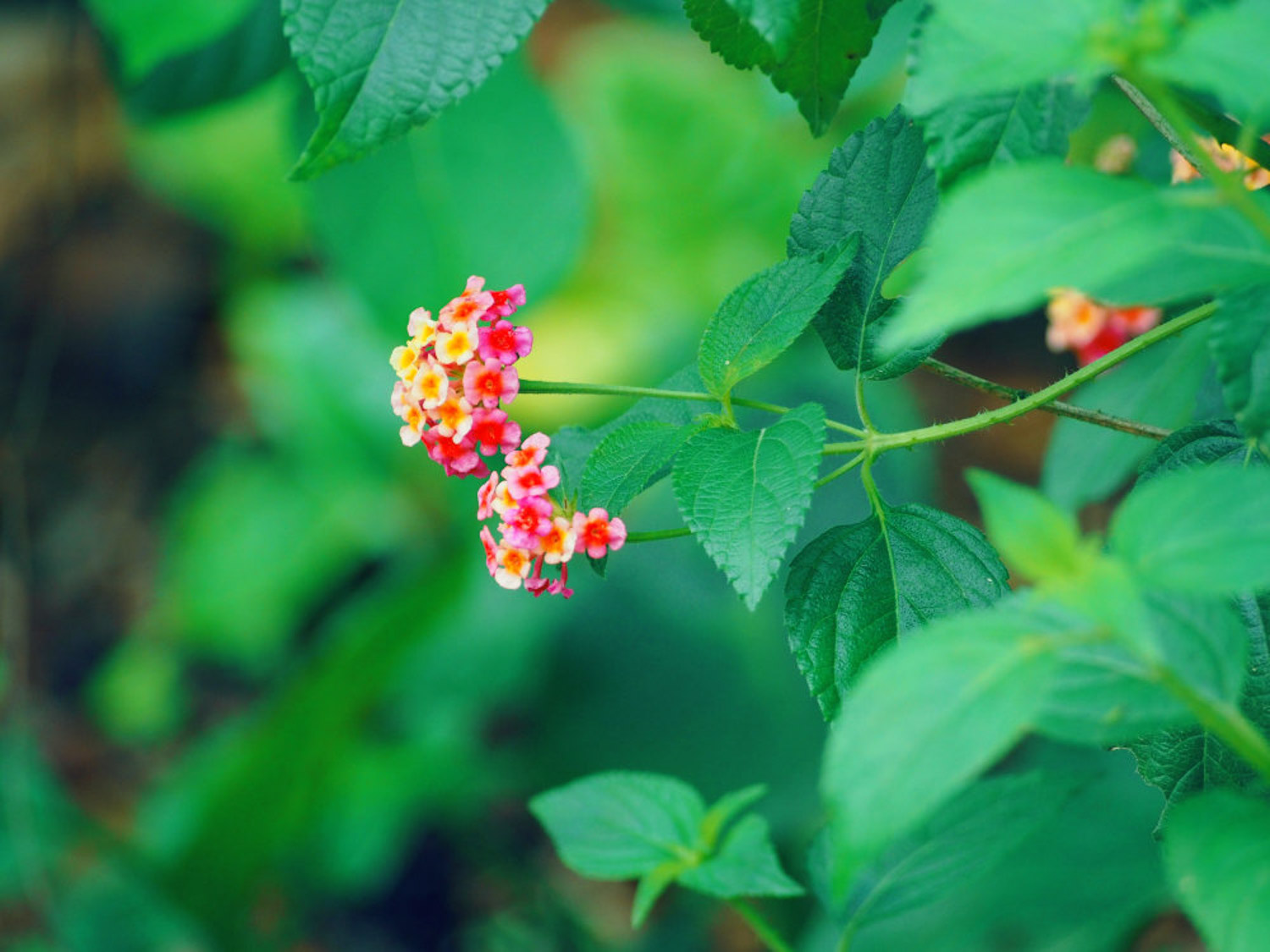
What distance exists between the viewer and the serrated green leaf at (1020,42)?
13.7 inches

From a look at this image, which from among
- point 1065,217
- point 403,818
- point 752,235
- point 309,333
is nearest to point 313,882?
point 403,818

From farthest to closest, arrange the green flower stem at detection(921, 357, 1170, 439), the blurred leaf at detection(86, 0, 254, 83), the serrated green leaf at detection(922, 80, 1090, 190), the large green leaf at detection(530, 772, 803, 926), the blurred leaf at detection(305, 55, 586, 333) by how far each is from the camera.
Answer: the blurred leaf at detection(305, 55, 586, 333)
the blurred leaf at detection(86, 0, 254, 83)
the large green leaf at detection(530, 772, 803, 926)
the green flower stem at detection(921, 357, 1170, 439)
the serrated green leaf at detection(922, 80, 1090, 190)

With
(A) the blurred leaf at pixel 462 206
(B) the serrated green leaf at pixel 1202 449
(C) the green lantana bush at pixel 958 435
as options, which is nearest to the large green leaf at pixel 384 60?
(C) the green lantana bush at pixel 958 435

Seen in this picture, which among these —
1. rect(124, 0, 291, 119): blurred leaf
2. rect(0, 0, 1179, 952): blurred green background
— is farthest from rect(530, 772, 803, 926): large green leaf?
rect(124, 0, 291, 119): blurred leaf

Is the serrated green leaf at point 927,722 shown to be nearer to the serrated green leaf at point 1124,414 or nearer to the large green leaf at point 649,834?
the large green leaf at point 649,834

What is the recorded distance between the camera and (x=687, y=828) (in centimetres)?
70

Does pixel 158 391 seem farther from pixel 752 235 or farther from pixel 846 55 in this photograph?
pixel 846 55

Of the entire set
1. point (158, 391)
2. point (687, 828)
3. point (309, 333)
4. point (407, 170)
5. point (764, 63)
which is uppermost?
point (764, 63)

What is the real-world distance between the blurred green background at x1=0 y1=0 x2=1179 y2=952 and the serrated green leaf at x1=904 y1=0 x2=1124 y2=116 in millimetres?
478

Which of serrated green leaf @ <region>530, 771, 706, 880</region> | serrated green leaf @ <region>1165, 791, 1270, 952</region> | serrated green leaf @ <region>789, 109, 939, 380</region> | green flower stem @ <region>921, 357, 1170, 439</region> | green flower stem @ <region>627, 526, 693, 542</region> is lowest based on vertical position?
serrated green leaf @ <region>530, 771, 706, 880</region>

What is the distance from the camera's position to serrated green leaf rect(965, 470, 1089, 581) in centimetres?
36

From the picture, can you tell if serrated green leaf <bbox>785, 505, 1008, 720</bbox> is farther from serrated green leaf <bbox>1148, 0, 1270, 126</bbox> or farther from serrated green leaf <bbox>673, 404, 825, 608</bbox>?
serrated green leaf <bbox>1148, 0, 1270, 126</bbox>

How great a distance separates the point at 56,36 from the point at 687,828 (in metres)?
2.20

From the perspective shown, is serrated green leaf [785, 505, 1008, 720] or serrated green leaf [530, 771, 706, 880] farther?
serrated green leaf [530, 771, 706, 880]
